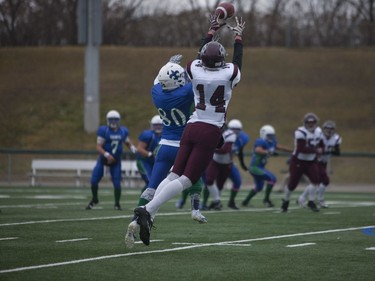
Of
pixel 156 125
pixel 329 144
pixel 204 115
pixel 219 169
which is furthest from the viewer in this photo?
pixel 329 144

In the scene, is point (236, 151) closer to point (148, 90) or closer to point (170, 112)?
point (170, 112)

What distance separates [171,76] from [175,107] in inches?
14.4

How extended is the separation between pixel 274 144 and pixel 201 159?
1155cm

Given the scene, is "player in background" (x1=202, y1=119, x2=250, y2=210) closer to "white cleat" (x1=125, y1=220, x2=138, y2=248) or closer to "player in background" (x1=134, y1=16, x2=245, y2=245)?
"player in background" (x1=134, y1=16, x2=245, y2=245)

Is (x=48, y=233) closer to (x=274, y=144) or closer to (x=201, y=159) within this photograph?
(x=201, y=159)

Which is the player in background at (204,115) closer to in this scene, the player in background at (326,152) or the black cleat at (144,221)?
the black cleat at (144,221)

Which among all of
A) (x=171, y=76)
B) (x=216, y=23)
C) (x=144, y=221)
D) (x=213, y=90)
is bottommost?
(x=144, y=221)

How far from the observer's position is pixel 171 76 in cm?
1092

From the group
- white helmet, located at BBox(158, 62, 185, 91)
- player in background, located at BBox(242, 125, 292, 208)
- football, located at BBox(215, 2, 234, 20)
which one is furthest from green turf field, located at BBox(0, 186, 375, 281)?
player in background, located at BBox(242, 125, 292, 208)

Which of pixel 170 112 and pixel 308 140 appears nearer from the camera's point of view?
pixel 170 112

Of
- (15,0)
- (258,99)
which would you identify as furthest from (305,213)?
(15,0)

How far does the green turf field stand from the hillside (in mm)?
25348

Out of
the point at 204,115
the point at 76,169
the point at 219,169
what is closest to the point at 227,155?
the point at 219,169

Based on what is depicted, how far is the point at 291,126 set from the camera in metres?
41.9
